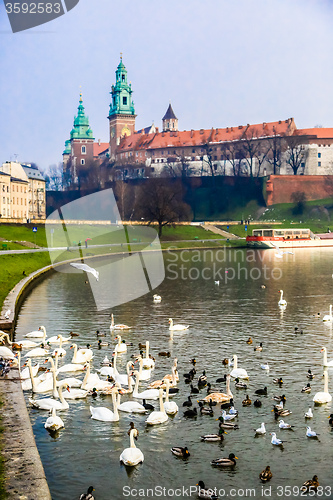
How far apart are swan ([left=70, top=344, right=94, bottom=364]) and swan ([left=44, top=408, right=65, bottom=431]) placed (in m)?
6.54

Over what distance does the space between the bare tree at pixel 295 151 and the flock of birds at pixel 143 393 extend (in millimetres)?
127367

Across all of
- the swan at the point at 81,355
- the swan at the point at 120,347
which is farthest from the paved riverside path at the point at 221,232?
the swan at the point at 81,355

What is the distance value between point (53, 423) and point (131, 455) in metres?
3.33

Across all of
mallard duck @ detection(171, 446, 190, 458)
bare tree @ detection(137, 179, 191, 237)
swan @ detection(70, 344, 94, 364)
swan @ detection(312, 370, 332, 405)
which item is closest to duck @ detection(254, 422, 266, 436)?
mallard duck @ detection(171, 446, 190, 458)

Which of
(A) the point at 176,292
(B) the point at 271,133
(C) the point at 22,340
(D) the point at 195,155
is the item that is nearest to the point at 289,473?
(C) the point at 22,340

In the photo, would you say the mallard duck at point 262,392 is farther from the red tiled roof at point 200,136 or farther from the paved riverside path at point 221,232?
the red tiled roof at point 200,136

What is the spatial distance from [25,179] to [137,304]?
282 ft

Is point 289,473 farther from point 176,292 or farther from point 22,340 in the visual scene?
point 176,292

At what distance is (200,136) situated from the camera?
17825 centimetres

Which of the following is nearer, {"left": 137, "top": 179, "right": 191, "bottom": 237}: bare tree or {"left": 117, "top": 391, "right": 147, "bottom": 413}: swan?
{"left": 117, "top": 391, "right": 147, "bottom": 413}: swan

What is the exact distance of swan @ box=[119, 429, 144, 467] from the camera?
1678 cm

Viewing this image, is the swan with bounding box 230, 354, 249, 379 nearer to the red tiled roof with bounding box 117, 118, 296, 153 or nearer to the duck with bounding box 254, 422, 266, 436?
the duck with bounding box 254, 422, 266, 436

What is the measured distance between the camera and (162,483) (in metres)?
16.0

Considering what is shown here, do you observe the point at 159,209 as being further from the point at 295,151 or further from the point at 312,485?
the point at 312,485
